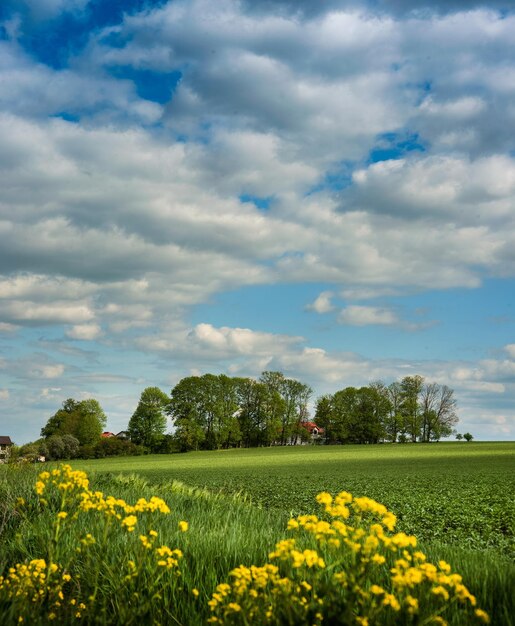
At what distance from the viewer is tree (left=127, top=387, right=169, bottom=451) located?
83.5 meters

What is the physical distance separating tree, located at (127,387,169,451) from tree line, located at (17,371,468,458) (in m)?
0.14

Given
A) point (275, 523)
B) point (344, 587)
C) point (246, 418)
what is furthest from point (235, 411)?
point (344, 587)

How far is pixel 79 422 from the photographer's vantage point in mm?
84375

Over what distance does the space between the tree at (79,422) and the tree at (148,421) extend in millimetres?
5271

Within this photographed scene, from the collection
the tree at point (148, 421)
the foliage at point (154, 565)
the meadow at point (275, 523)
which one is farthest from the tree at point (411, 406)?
the foliage at point (154, 565)

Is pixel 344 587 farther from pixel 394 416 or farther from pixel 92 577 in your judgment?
pixel 394 416

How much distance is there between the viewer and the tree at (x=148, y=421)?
83500 mm

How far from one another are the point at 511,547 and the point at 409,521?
3.52 metres

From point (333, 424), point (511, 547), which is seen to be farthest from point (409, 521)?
point (333, 424)

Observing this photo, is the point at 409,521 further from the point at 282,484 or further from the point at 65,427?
the point at 65,427

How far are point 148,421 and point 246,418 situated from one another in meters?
14.8

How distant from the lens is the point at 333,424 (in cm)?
9644

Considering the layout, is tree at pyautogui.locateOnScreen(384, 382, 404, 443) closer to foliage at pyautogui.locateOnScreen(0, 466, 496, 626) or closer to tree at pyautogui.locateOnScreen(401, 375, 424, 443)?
tree at pyautogui.locateOnScreen(401, 375, 424, 443)

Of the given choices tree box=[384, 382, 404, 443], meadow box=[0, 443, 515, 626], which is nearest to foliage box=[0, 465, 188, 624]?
meadow box=[0, 443, 515, 626]
